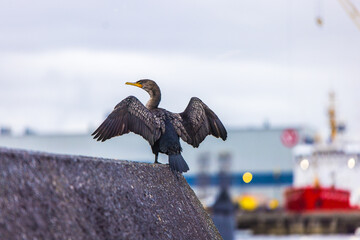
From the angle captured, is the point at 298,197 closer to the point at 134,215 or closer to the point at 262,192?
the point at 262,192

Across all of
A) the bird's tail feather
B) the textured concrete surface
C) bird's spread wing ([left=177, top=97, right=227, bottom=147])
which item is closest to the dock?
bird's spread wing ([left=177, top=97, right=227, bottom=147])

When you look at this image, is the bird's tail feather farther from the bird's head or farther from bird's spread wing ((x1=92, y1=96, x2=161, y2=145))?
the bird's head

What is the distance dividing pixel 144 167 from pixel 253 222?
8259 centimetres

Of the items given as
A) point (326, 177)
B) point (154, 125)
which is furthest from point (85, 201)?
point (326, 177)

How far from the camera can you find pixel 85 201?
197 inches

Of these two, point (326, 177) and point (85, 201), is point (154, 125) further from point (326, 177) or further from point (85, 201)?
point (326, 177)

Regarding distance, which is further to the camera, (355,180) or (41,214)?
(355,180)

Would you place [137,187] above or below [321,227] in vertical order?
→ above

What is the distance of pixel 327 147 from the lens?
3029 inches

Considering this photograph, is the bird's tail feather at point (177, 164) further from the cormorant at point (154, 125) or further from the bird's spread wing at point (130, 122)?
the bird's spread wing at point (130, 122)

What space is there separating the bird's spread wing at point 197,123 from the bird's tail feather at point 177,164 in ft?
1.36

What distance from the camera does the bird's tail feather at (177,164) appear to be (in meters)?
7.05

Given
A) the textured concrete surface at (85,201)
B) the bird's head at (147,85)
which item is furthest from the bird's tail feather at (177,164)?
the bird's head at (147,85)

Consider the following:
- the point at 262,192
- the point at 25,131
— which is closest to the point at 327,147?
the point at 262,192
